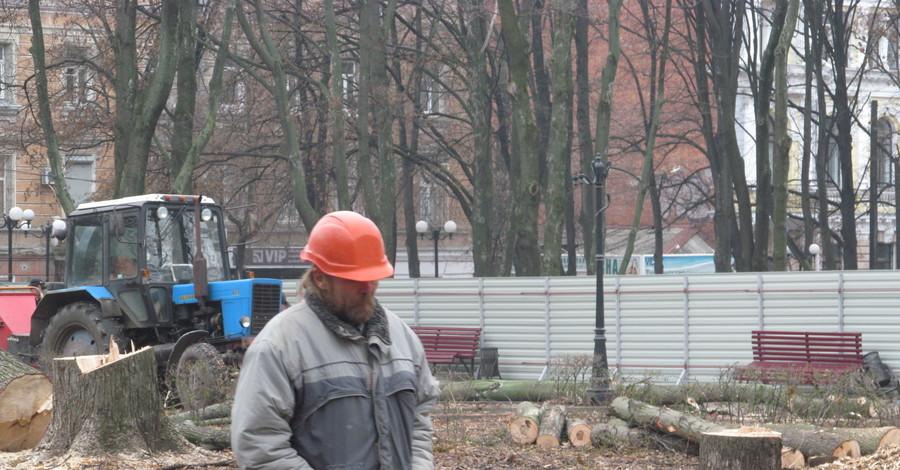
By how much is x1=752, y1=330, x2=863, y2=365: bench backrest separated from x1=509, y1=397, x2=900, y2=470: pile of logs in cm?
808

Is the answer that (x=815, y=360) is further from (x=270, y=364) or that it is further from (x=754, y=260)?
(x=270, y=364)

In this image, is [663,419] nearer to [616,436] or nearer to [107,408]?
[616,436]

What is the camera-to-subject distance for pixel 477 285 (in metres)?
23.5

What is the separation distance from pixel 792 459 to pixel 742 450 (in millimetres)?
1966

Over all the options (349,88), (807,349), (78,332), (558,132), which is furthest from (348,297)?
(349,88)

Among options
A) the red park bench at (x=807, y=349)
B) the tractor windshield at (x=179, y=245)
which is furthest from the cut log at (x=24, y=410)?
the red park bench at (x=807, y=349)

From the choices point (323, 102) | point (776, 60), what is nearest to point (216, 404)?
point (776, 60)

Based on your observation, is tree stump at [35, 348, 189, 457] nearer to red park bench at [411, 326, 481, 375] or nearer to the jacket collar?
the jacket collar

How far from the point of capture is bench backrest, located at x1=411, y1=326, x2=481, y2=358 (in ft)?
75.0

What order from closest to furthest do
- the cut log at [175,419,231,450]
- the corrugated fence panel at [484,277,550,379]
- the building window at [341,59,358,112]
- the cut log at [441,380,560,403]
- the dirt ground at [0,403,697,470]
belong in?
the dirt ground at [0,403,697,470], the cut log at [175,419,231,450], the cut log at [441,380,560,403], the corrugated fence panel at [484,277,550,379], the building window at [341,59,358,112]

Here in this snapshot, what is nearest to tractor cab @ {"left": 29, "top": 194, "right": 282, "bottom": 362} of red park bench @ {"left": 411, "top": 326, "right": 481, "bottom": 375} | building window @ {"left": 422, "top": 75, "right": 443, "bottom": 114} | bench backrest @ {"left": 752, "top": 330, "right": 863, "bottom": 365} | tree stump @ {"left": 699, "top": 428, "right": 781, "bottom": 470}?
red park bench @ {"left": 411, "top": 326, "right": 481, "bottom": 375}

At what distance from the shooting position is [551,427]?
1216cm

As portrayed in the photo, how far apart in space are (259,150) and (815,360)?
15.5 meters

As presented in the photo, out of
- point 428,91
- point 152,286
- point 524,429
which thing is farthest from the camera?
point 428,91
